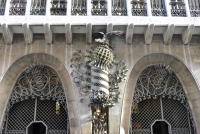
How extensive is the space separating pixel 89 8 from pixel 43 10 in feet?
6.76

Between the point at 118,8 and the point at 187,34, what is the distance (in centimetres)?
324

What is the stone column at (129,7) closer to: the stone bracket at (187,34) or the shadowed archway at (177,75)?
the shadowed archway at (177,75)

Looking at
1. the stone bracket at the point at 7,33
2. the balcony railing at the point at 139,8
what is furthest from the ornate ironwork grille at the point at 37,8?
the balcony railing at the point at 139,8

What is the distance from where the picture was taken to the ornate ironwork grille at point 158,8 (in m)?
11.5

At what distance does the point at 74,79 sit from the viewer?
10812 millimetres

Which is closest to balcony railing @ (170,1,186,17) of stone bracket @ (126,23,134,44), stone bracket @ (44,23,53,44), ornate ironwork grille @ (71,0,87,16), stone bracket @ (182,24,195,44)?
stone bracket @ (182,24,195,44)

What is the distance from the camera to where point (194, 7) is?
38.7 ft

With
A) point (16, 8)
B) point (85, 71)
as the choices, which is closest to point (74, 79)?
point (85, 71)

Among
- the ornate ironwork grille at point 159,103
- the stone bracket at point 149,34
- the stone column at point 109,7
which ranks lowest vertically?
the ornate ironwork grille at point 159,103

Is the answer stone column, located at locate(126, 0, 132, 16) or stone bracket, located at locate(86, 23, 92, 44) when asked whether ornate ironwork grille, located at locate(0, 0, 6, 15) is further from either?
stone column, located at locate(126, 0, 132, 16)

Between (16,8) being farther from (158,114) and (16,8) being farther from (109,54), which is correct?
(158,114)

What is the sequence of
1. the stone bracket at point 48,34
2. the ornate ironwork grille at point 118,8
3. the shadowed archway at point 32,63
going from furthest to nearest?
the ornate ironwork grille at point 118,8 < the stone bracket at point 48,34 < the shadowed archway at point 32,63

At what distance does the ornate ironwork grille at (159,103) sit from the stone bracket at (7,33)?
600 cm

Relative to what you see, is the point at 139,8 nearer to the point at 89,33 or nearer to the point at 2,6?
the point at 89,33
